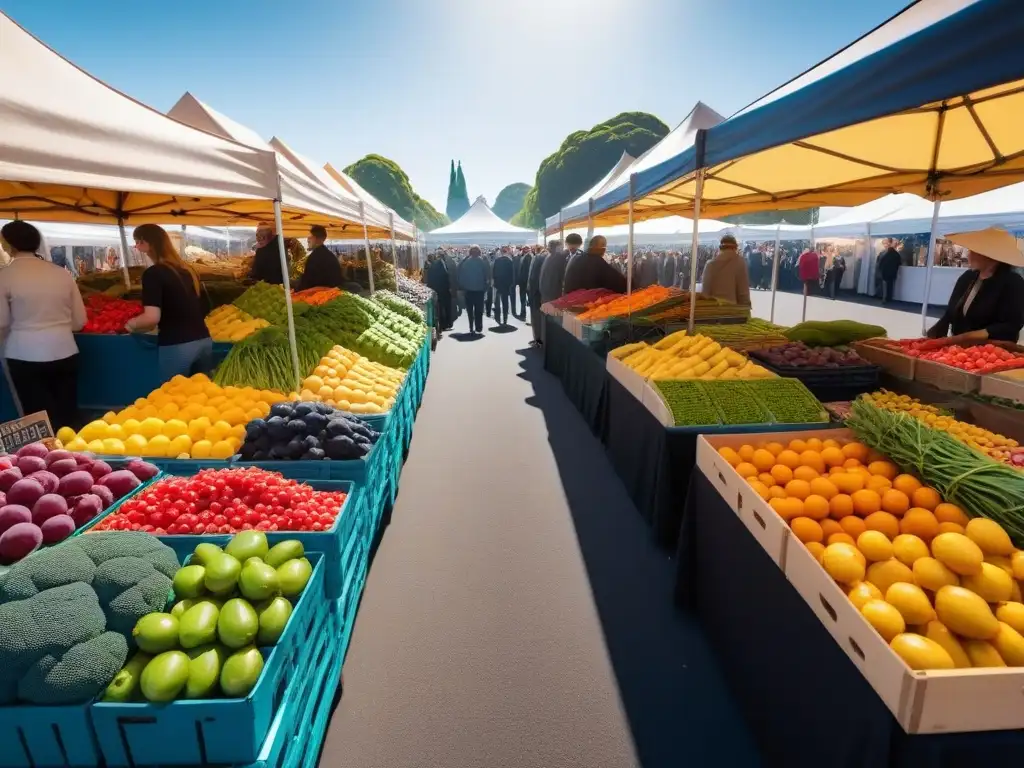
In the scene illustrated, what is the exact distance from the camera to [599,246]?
8.63 meters

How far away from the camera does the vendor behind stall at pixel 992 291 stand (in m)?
4.46

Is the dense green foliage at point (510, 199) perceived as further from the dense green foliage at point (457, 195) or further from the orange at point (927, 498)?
the orange at point (927, 498)

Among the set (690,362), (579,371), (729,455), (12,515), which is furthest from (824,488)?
(579,371)

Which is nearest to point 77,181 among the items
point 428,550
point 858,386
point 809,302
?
point 428,550

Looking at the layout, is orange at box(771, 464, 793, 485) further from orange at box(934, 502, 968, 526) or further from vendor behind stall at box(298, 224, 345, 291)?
vendor behind stall at box(298, 224, 345, 291)

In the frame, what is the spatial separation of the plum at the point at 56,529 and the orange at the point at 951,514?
3186 millimetres

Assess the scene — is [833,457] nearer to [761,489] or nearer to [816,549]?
[761,489]

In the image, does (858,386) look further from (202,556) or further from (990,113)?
(202,556)

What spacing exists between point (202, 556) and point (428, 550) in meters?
1.97

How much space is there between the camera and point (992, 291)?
4660 mm

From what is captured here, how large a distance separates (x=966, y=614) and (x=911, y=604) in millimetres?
125

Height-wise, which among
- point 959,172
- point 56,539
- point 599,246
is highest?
point 959,172

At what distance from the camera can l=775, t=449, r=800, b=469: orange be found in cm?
264

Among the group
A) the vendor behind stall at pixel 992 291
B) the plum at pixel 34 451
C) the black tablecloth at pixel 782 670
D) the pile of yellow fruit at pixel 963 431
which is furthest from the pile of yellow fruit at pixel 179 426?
the vendor behind stall at pixel 992 291
